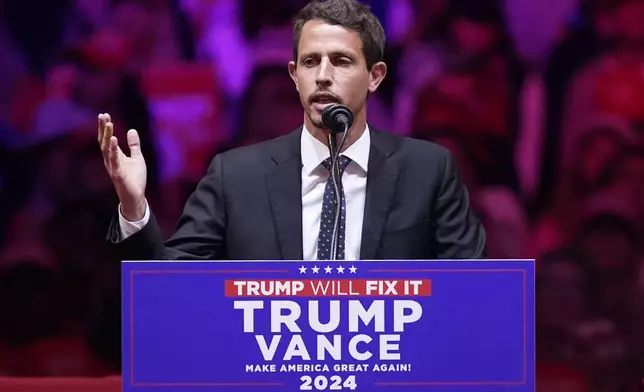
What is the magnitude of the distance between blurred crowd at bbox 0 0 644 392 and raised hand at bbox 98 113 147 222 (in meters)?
1.49

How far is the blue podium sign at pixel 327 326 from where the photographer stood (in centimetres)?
152

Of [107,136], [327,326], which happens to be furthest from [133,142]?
[327,326]

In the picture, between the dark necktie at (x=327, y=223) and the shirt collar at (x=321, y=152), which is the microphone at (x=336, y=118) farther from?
the shirt collar at (x=321, y=152)

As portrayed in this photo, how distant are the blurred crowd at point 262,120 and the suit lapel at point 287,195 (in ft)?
3.78

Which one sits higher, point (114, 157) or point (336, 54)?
point (336, 54)

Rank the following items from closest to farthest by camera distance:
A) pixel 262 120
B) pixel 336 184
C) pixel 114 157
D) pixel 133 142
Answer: pixel 336 184, pixel 114 157, pixel 133 142, pixel 262 120

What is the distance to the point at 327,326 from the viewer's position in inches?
59.8

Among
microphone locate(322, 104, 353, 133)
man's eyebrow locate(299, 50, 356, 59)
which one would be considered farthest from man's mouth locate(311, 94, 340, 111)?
microphone locate(322, 104, 353, 133)

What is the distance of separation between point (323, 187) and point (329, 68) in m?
0.26

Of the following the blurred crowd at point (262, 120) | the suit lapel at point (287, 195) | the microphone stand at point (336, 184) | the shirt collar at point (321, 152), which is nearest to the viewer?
the microphone stand at point (336, 184)

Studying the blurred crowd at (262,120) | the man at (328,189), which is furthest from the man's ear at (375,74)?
the blurred crowd at (262,120)

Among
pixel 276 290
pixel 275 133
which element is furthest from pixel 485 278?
pixel 275 133

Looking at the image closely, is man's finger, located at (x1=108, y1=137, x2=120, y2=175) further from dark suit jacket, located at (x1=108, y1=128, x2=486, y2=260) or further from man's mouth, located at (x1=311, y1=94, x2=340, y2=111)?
man's mouth, located at (x1=311, y1=94, x2=340, y2=111)

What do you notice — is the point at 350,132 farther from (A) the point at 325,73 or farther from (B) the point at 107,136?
(B) the point at 107,136
